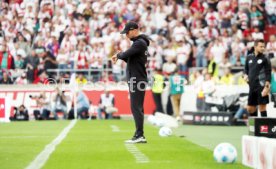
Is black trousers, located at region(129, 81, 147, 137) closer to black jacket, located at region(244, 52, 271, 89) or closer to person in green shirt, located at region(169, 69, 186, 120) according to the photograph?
black jacket, located at region(244, 52, 271, 89)

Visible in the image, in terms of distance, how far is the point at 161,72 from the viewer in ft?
104

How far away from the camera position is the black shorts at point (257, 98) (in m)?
17.6

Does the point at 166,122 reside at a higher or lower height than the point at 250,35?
lower

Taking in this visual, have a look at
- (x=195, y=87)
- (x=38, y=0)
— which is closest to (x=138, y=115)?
(x=195, y=87)

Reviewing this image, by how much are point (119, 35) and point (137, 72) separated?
60.4ft

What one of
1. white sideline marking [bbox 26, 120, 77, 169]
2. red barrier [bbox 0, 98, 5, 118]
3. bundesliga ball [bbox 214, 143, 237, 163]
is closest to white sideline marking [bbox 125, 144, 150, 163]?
bundesliga ball [bbox 214, 143, 237, 163]

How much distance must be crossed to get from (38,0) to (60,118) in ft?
25.8

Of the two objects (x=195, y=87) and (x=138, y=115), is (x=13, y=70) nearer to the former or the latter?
(x=195, y=87)

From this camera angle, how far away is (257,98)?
17859 millimetres

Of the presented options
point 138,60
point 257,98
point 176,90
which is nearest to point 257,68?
point 257,98

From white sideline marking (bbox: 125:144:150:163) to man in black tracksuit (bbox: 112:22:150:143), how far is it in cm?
69

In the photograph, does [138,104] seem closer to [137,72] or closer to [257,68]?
[137,72]

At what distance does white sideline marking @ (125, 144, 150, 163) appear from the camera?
11367 millimetres

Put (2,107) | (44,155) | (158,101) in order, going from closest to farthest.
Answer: (44,155), (2,107), (158,101)
